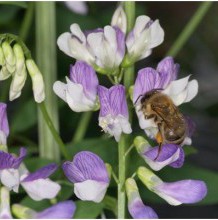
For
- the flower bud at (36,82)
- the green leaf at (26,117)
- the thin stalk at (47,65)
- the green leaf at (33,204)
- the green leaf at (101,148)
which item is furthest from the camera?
the green leaf at (26,117)

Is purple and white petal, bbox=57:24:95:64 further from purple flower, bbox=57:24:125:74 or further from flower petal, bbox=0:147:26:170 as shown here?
flower petal, bbox=0:147:26:170

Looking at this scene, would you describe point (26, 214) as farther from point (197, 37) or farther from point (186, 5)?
point (186, 5)

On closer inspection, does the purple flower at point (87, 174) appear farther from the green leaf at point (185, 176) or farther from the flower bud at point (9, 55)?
the green leaf at point (185, 176)

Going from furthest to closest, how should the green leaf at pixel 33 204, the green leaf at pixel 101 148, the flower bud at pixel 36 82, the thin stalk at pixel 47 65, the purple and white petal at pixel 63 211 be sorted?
the thin stalk at pixel 47 65 → the green leaf at pixel 101 148 → the green leaf at pixel 33 204 → the flower bud at pixel 36 82 → the purple and white petal at pixel 63 211

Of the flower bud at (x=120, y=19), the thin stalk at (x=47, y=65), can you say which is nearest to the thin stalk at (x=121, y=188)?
the flower bud at (x=120, y=19)

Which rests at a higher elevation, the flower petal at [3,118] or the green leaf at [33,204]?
the flower petal at [3,118]

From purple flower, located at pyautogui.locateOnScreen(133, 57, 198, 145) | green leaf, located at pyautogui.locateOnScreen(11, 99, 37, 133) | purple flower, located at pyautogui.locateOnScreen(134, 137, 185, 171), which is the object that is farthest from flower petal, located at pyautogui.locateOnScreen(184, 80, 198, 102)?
green leaf, located at pyautogui.locateOnScreen(11, 99, 37, 133)

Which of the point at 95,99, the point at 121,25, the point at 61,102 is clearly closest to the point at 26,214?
the point at 95,99
